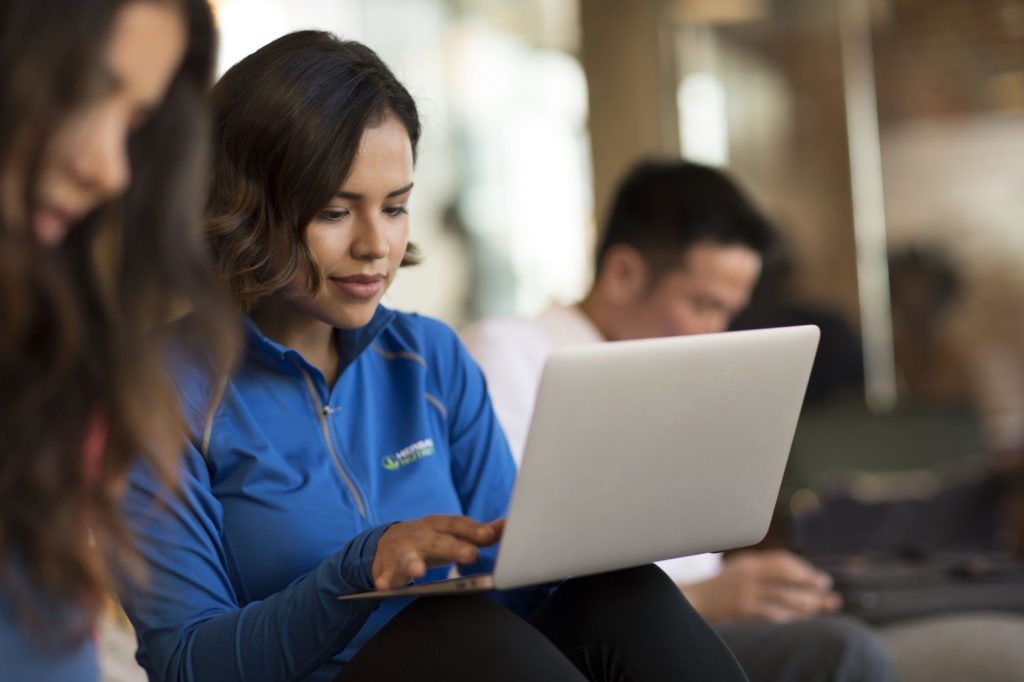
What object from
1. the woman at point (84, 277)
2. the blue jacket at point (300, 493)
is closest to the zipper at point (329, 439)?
the blue jacket at point (300, 493)

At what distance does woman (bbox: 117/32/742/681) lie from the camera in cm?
148

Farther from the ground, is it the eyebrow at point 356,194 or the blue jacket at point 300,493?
the eyebrow at point 356,194

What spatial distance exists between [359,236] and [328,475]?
0.28 meters

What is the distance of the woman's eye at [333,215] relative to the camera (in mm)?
1712

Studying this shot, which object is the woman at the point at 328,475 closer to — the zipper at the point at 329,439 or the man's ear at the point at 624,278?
the zipper at the point at 329,439

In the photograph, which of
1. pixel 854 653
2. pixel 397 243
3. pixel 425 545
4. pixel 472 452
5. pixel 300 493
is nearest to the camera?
pixel 425 545

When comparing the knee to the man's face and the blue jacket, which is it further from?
the man's face

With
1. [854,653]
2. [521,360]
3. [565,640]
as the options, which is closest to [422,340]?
[565,640]

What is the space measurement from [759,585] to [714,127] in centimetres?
358

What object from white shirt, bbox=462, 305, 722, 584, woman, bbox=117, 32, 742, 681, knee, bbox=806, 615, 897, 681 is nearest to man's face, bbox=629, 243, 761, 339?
white shirt, bbox=462, 305, 722, 584

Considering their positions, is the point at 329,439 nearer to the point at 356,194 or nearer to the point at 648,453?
the point at 356,194

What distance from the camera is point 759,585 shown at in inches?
89.4

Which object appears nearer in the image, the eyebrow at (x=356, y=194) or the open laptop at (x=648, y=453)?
the open laptop at (x=648, y=453)

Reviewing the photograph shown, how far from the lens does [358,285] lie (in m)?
1.73
